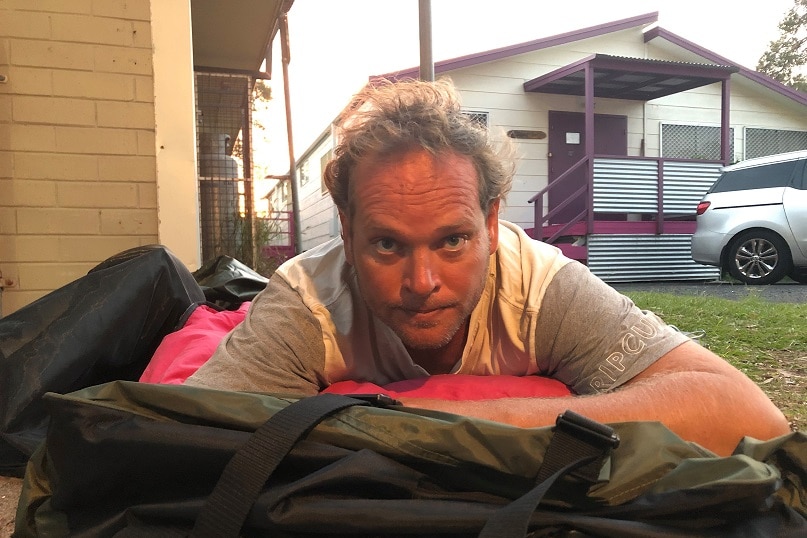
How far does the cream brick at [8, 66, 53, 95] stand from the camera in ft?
12.2

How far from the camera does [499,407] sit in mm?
1378

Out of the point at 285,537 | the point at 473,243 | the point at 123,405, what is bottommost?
the point at 285,537

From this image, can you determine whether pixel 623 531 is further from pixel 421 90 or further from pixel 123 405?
pixel 421 90

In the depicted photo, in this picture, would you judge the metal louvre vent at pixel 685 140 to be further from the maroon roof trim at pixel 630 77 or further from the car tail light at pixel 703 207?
the car tail light at pixel 703 207

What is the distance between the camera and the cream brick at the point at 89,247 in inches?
152

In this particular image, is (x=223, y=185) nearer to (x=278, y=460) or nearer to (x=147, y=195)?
(x=147, y=195)

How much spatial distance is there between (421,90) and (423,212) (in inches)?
A: 22.2

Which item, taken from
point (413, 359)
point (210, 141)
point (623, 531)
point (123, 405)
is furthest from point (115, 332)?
point (210, 141)

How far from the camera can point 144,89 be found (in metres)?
3.95

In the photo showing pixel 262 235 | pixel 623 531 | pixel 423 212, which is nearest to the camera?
pixel 623 531

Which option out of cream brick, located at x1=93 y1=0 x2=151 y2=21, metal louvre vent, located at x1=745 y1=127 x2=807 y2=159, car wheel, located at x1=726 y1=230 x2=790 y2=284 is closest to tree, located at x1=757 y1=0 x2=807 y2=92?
metal louvre vent, located at x1=745 y1=127 x2=807 y2=159

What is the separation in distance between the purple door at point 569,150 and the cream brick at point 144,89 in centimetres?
856

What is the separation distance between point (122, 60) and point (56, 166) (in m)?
0.80

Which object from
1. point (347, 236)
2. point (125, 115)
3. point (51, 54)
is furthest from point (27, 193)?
point (347, 236)
